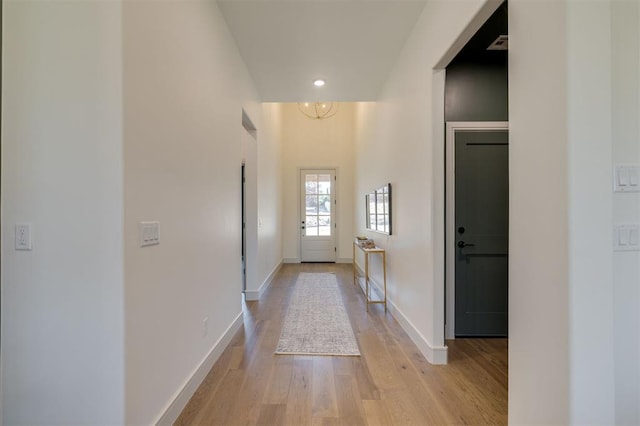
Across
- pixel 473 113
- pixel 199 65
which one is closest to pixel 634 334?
pixel 473 113

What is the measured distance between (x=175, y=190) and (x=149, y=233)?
0.36 metres

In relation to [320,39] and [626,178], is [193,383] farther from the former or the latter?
[320,39]

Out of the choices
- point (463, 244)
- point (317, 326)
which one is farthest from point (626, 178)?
point (317, 326)

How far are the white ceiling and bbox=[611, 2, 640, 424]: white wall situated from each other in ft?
5.18

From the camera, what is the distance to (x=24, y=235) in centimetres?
128

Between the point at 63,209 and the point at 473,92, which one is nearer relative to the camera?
the point at 63,209

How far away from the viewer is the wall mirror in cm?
356

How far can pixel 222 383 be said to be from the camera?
6.73 feet

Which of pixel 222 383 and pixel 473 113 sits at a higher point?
pixel 473 113

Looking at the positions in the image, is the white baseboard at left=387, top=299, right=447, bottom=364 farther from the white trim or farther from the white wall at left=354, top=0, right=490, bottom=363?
the white trim

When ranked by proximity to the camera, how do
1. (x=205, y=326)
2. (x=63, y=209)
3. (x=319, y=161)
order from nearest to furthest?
(x=63, y=209), (x=205, y=326), (x=319, y=161)

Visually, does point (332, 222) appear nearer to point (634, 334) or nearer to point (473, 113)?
point (473, 113)

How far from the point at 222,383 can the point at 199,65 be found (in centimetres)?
224

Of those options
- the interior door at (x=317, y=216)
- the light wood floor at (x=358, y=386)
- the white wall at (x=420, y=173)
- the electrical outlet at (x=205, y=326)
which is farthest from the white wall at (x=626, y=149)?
the interior door at (x=317, y=216)
